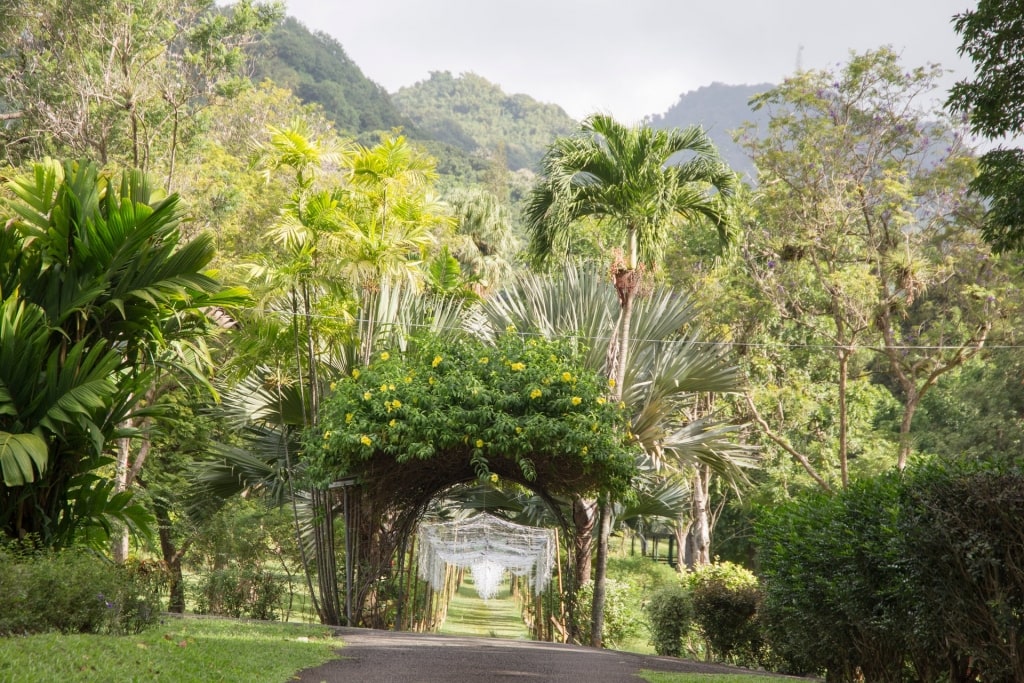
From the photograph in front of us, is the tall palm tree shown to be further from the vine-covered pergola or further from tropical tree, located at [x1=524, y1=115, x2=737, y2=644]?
the vine-covered pergola

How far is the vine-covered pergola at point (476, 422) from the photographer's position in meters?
10.8

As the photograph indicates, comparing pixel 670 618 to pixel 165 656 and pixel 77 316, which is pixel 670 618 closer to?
pixel 165 656

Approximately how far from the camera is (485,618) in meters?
22.8

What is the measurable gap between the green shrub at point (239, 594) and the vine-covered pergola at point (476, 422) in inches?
77.8

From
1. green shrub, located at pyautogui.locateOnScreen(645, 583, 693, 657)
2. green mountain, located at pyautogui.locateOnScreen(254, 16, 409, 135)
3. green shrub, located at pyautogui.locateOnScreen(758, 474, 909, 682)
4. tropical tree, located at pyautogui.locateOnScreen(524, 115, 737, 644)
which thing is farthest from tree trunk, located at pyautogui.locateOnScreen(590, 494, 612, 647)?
green mountain, located at pyautogui.locateOnScreen(254, 16, 409, 135)

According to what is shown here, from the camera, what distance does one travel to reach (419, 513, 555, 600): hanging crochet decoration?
1465 cm

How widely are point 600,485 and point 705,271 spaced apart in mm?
11238

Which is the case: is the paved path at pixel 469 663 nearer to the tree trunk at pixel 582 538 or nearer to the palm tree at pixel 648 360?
the tree trunk at pixel 582 538

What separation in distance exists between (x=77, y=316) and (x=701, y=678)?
19.3ft

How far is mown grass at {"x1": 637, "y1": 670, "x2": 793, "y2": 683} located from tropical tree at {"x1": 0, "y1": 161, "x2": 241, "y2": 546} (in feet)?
14.5

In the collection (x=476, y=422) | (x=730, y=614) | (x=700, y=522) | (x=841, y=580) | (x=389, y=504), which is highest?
(x=476, y=422)

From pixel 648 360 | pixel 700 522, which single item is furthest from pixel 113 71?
pixel 700 522

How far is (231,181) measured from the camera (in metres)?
19.8

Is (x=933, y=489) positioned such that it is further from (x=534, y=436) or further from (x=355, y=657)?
(x=534, y=436)
